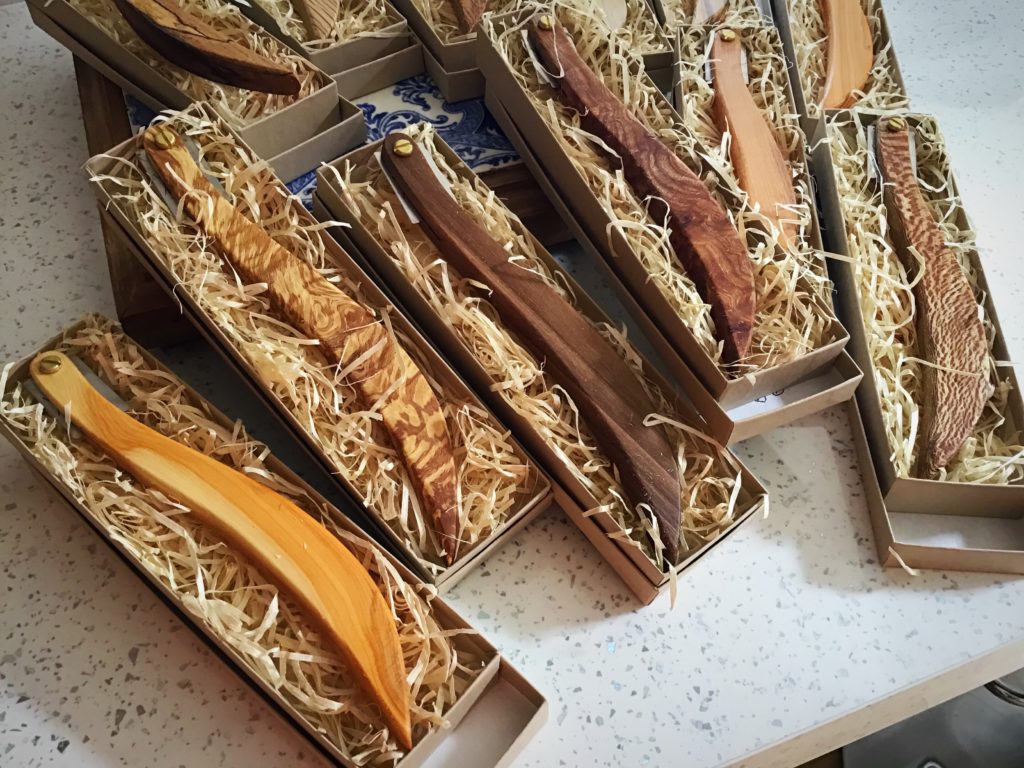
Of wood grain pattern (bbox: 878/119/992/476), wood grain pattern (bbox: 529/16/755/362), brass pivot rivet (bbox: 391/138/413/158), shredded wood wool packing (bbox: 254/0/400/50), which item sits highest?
shredded wood wool packing (bbox: 254/0/400/50)

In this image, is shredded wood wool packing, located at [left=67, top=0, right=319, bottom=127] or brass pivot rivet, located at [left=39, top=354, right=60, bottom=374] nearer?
brass pivot rivet, located at [left=39, top=354, right=60, bottom=374]

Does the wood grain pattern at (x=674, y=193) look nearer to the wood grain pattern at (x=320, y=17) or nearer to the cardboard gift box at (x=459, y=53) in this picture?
the cardboard gift box at (x=459, y=53)

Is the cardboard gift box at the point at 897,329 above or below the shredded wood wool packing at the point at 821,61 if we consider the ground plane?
below

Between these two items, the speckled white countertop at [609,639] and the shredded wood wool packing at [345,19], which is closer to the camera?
the speckled white countertop at [609,639]

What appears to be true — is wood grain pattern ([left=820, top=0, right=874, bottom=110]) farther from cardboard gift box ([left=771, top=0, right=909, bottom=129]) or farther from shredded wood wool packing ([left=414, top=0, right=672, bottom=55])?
shredded wood wool packing ([left=414, top=0, right=672, bottom=55])

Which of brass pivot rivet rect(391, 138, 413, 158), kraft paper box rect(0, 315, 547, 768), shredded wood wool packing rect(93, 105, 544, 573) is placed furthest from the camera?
brass pivot rivet rect(391, 138, 413, 158)

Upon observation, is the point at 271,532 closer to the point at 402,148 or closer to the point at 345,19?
the point at 402,148

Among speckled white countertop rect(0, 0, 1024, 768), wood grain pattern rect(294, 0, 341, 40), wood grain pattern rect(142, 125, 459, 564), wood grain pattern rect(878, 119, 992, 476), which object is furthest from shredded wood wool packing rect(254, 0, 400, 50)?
wood grain pattern rect(878, 119, 992, 476)

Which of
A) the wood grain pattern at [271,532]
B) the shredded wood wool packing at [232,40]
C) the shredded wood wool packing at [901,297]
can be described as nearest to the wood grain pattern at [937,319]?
the shredded wood wool packing at [901,297]
